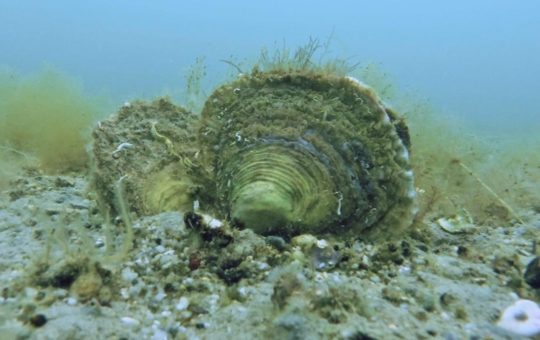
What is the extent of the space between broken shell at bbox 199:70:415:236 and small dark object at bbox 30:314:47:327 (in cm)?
167

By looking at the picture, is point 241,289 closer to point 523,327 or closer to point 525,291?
point 523,327

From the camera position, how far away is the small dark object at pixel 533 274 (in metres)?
2.83

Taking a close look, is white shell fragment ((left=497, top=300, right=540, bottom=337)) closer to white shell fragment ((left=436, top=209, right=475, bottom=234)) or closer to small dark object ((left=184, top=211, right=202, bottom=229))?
white shell fragment ((left=436, top=209, right=475, bottom=234))

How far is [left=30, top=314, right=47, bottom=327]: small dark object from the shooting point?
217 cm

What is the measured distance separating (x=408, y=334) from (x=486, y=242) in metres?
2.13

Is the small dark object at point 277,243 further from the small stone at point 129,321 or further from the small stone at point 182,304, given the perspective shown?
the small stone at point 129,321

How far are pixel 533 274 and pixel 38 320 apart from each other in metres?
3.02

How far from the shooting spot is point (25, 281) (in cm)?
255

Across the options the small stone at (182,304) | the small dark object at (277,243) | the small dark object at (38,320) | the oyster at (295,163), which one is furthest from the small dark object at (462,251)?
the small dark object at (38,320)

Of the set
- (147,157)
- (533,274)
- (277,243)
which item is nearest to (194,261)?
(277,243)

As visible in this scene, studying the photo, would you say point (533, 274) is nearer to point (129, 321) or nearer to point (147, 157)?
point (129, 321)

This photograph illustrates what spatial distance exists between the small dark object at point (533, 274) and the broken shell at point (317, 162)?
1.03 meters

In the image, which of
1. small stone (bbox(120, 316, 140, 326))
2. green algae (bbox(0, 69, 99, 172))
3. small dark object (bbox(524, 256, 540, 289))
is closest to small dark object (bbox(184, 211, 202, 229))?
small stone (bbox(120, 316, 140, 326))

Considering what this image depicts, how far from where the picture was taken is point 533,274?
286 cm
